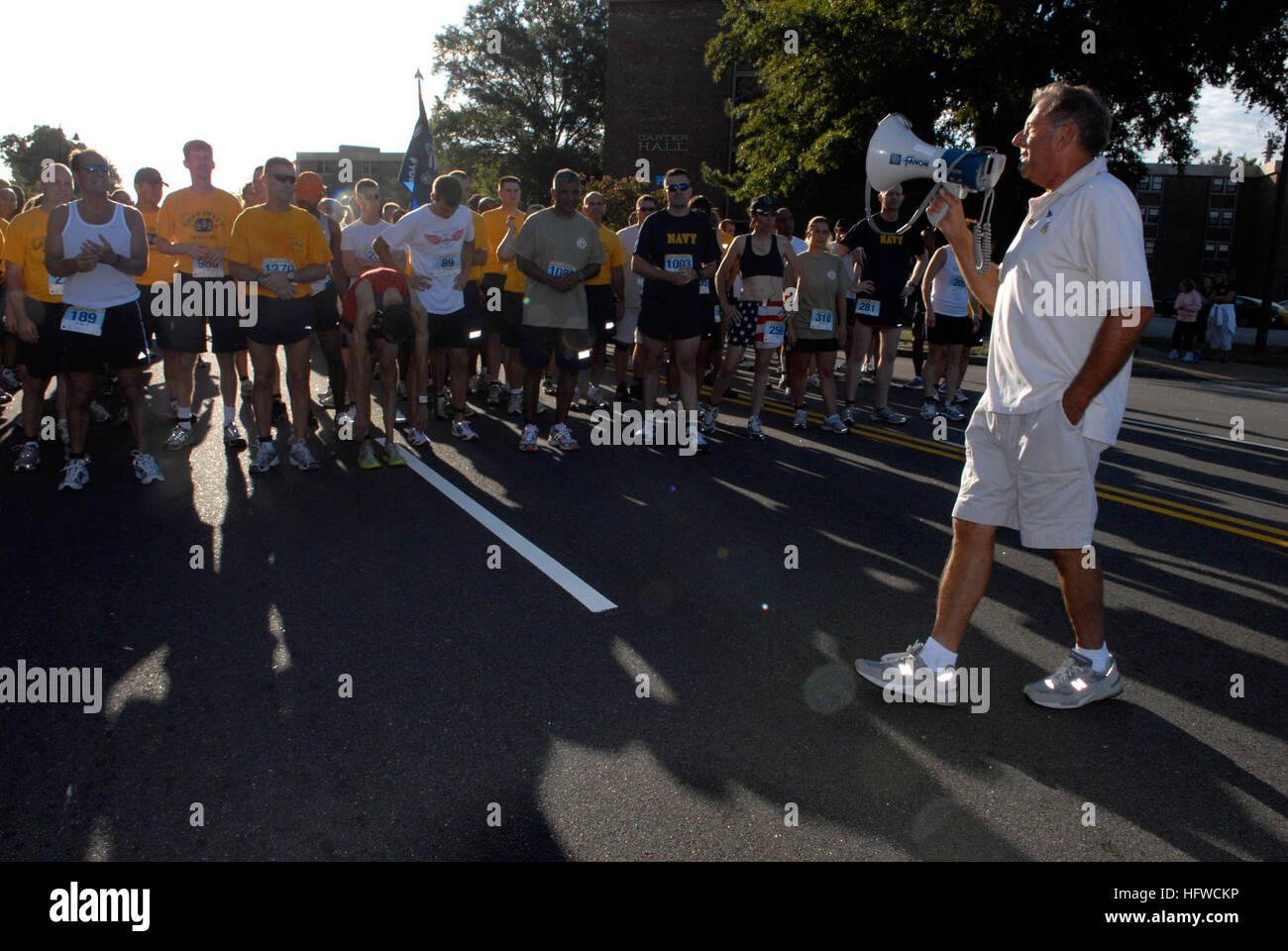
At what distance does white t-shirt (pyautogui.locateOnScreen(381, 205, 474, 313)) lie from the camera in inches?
302

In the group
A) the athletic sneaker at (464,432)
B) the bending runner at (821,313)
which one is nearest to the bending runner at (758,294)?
the bending runner at (821,313)

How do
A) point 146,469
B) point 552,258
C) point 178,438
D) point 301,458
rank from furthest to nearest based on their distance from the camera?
1. point 552,258
2. point 178,438
3. point 301,458
4. point 146,469

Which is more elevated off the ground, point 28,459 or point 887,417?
point 887,417

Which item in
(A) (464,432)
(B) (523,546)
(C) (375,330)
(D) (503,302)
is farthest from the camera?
(D) (503,302)

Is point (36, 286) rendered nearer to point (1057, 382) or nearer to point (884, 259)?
point (1057, 382)

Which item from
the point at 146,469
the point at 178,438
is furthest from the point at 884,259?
the point at 146,469

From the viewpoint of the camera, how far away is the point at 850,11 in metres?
25.2

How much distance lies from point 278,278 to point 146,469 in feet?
5.30

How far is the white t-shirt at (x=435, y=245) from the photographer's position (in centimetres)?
767

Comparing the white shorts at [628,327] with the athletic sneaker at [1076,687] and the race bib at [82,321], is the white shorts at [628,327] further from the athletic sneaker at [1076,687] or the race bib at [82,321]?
the athletic sneaker at [1076,687]

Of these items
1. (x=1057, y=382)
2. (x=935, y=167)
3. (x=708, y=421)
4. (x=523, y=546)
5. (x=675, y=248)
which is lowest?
(x=523, y=546)

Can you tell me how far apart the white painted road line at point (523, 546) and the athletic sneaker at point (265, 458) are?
100cm

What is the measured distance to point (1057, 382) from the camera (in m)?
3.35
